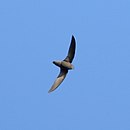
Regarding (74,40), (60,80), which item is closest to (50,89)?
(60,80)

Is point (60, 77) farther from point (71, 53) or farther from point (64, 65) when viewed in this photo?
point (71, 53)

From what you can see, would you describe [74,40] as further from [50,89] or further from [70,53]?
[50,89]

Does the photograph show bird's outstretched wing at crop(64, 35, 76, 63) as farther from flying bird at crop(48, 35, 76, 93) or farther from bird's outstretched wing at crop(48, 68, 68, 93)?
bird's outstretched wing at crop(48, 68, 68, 93)

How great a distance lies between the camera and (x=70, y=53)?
1797 centimetres

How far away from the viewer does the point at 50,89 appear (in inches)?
696

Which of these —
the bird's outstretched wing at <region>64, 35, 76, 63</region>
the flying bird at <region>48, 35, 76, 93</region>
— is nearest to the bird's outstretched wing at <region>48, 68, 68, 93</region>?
the flying bird at <region>48, 35, 76, 93</region>

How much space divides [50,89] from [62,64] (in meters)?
0.91

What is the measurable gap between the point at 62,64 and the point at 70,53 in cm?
43

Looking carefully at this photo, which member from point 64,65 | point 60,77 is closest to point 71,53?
point 64,65

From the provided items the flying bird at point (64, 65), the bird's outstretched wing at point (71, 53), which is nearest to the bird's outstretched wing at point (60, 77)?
the flying bird at point (64, 65)

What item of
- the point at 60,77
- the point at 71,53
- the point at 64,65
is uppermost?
the point at 71,53

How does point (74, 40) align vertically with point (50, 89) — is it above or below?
above

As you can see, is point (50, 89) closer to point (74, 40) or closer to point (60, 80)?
point (60, 80)

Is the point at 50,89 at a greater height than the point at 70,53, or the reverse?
the point at 70,53
